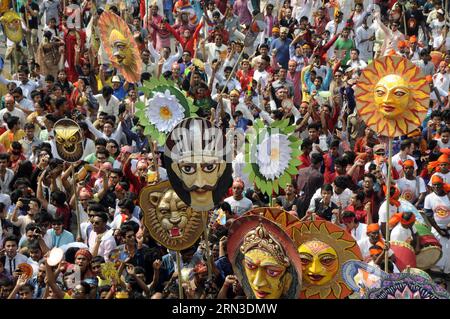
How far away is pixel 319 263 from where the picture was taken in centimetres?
1343

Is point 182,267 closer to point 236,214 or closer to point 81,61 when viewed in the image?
point 236,214

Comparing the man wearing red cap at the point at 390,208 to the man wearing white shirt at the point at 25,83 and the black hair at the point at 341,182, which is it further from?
the man wearing white shirt at the point at 25,83

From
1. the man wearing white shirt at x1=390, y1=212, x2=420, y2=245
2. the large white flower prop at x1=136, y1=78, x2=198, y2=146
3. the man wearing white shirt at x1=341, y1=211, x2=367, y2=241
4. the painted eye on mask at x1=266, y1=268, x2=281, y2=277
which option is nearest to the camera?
the painted eye on mask at x1=266, y1=268, x2=281, y2=277

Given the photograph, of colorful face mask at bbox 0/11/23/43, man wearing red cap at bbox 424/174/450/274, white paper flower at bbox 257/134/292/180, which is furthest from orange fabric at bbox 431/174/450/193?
colorful face mask at bbox 0/11/23/43

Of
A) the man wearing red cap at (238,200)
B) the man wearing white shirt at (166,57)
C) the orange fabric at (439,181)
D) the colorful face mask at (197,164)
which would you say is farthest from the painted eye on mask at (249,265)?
the man wearing white shirt at (166,57)

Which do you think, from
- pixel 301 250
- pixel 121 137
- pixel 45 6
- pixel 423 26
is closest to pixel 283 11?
pixel 423 26

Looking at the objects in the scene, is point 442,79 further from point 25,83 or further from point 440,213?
point 25,83

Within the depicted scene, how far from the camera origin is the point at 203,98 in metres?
20.1

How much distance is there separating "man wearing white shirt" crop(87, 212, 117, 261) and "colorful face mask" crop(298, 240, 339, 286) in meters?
2.57

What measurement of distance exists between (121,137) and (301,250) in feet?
20.3

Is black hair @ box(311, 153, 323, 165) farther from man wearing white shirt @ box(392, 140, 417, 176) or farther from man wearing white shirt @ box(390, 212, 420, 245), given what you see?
man wearing white shirt @ box(390, 212, 420, 245)

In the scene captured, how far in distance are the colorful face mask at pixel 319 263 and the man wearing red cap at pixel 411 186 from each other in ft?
13.4

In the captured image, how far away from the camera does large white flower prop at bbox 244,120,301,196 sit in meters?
15.0

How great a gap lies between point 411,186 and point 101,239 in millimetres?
3899
